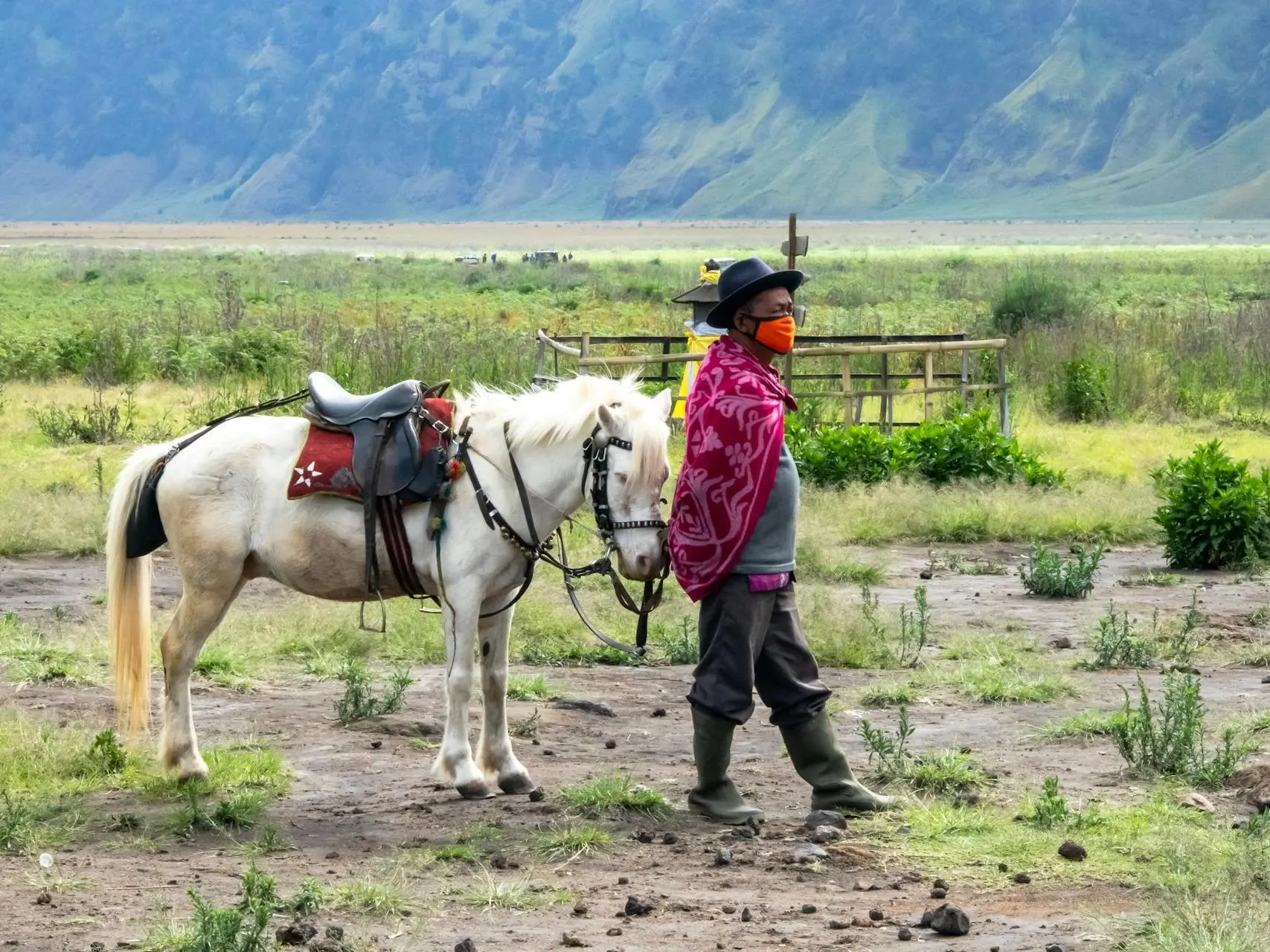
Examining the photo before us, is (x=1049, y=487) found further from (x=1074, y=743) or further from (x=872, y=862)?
(x=872, y=862)

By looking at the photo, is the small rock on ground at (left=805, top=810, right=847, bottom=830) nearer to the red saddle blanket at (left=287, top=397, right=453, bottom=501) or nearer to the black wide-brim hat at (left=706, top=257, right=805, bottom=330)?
the black wide-brim hat at (left=706, top=257, right=805, bottom=330)

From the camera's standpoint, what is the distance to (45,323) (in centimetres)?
3372

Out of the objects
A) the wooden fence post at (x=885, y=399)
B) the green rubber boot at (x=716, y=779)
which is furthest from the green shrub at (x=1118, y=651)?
the wooden fence post at (x=885, y=399)

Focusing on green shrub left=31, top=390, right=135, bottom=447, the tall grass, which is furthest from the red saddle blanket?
the tall grass

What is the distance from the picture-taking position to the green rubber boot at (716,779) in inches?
254

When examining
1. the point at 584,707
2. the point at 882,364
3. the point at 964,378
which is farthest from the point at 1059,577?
the point at 882,364

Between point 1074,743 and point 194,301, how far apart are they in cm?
3552

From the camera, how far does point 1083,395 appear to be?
1952 cm

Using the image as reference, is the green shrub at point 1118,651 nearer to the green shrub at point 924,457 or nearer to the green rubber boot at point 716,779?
the green rubber boot at point 716,779

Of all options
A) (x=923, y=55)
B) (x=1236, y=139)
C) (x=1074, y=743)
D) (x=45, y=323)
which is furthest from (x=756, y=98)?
(x=1074, y=743)

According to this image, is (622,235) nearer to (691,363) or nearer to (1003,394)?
(1003,394)

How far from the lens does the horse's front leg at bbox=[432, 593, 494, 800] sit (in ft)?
22.2

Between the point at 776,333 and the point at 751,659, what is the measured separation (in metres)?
1.13

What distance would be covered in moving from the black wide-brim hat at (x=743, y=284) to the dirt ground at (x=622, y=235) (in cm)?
8675
